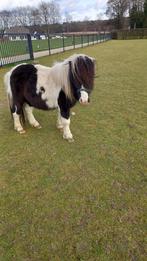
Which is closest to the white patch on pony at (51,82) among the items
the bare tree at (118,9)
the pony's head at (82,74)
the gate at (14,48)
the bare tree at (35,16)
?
the pony's head at (82,74)

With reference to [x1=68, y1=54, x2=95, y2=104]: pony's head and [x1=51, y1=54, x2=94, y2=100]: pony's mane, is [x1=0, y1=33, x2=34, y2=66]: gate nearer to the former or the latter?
[x1=51, y1=54, x2=94, y2=100]: pony's mane

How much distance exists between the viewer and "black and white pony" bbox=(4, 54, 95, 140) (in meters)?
2.48

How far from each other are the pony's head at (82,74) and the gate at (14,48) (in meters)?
7.79

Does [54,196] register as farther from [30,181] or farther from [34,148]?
[34,148]

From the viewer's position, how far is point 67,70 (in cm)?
259

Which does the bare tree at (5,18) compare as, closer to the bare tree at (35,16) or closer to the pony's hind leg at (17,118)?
the bare tree at (35,16)

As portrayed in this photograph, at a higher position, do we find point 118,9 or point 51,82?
point 118,9

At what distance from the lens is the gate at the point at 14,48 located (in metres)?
9.52

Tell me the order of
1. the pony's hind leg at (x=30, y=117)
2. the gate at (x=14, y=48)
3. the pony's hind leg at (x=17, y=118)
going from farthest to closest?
the gate at (x=14, y=48), the pony's hind leg at (x=30, y=117), the pony's hind leg at (x=17, y=118)

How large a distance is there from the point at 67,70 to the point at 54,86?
347mm

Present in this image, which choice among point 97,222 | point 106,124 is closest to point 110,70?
point 106,124

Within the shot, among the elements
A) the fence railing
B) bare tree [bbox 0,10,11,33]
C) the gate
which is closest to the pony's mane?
the gate

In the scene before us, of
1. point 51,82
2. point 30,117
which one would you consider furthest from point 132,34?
point 51,82

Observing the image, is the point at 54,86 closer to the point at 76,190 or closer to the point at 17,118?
the point at 17,118
